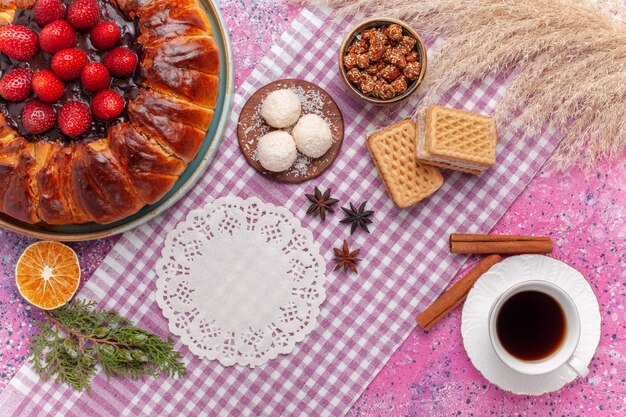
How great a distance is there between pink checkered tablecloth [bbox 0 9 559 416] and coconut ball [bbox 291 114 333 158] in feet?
0.37

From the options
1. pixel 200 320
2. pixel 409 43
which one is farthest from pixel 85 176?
pixel 409 43


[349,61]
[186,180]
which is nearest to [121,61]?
[186,180]

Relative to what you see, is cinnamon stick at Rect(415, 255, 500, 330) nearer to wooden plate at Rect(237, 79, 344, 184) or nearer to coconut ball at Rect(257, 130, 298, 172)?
wooden plate at Rect(237, 79, 344, 184)

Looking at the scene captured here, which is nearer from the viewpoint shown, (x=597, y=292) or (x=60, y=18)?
(x=60, y=18)

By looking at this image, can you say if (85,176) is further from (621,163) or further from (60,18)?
(621,163)

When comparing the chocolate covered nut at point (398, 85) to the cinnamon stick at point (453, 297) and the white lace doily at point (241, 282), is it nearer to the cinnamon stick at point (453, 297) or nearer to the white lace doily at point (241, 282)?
the white lace doily at point (241, 282)

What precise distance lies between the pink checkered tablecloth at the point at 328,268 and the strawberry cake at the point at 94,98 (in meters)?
0.33

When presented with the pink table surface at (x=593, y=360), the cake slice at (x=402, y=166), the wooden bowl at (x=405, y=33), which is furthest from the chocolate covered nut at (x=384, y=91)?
the pink table surface at (x=593, y=360)

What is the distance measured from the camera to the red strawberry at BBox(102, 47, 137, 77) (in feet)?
6.49

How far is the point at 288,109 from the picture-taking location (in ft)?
7.38

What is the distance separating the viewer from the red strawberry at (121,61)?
77.9 inches

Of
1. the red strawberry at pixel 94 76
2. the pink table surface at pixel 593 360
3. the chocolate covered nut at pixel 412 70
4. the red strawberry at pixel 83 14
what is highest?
the red strawberry at pixel 83 14

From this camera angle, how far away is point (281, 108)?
2242mm

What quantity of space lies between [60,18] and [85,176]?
50 cm
